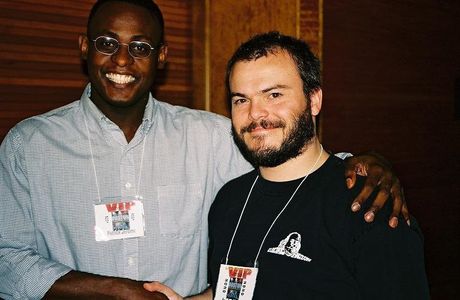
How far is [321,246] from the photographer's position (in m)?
1.62

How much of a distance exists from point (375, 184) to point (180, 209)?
0.82 metres

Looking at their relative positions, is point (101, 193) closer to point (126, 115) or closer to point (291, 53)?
point (126, 115)

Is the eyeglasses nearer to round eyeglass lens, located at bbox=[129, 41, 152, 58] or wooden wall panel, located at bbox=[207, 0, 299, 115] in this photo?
round eyeglass lens, located at bbox=[129, 41, 152, 58]

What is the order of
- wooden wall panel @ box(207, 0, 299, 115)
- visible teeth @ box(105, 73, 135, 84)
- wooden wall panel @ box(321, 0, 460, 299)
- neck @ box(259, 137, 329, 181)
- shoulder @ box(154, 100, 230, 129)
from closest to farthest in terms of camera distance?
neck @ box(259, 137, 329, 181) < visible teeth @ box(105, 73, 135, 84) < shoulder @ box(154, 100, 230, 129) < wooden wall panel @ box(207, 0, 299, 115) < wooden wall panel @ box(321, 0, 460, 299)

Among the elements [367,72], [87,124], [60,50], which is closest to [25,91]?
[60,50]

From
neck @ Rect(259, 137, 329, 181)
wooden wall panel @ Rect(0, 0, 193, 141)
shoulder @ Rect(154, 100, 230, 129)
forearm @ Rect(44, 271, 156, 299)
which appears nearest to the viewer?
forearm @ Rect(44, 271, 156, 299)

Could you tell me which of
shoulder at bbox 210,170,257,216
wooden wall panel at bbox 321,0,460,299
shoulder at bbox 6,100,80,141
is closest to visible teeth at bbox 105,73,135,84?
shoulder at bbox 6,100,80,141

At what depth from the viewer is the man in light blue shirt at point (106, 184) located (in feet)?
6.20

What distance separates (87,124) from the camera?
2.07 m

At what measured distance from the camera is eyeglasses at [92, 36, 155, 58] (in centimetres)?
197

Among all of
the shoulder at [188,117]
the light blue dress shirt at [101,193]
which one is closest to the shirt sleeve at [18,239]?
the light blue dress shirt at [101,193]

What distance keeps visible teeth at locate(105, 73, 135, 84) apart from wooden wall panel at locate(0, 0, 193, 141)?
0.86 metres

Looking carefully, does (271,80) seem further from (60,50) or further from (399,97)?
(399,97)

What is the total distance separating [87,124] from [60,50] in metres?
0.82
